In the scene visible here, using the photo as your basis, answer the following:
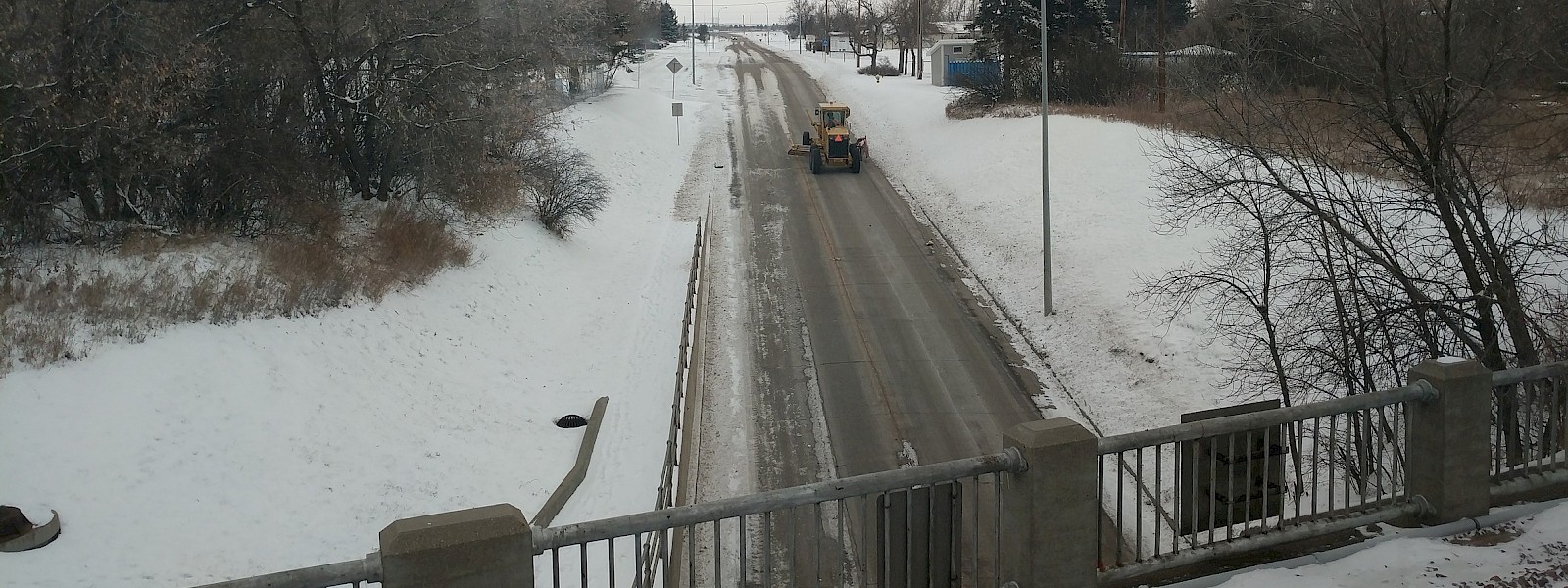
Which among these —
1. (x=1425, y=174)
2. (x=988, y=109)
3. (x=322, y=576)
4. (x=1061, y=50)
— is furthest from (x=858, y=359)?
(x=1061, y=50)

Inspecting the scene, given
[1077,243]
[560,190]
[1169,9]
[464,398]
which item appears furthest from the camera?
[1169,9]

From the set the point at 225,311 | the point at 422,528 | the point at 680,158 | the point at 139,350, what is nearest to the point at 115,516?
the point at 139,350

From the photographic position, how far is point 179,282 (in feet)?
52.2

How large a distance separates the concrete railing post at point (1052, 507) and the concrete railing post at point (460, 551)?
2631 mm

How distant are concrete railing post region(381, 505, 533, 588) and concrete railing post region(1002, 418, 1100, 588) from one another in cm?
263

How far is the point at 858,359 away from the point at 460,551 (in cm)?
1621

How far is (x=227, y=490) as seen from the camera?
40.3ft

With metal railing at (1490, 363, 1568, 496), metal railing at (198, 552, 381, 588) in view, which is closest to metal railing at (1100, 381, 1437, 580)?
metal railing at (1490, 363, 1568, 496)

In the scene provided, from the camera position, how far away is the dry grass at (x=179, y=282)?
44.5ft

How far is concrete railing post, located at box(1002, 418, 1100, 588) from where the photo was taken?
579cm

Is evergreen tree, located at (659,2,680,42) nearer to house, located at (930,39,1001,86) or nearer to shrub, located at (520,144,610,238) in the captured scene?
house, located at (930,39,1001,86)

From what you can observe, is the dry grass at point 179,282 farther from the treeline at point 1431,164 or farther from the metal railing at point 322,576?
the treeline at point 1431,164

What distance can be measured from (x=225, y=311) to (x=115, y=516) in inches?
196

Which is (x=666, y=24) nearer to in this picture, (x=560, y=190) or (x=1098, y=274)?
(x=560, y=190)
